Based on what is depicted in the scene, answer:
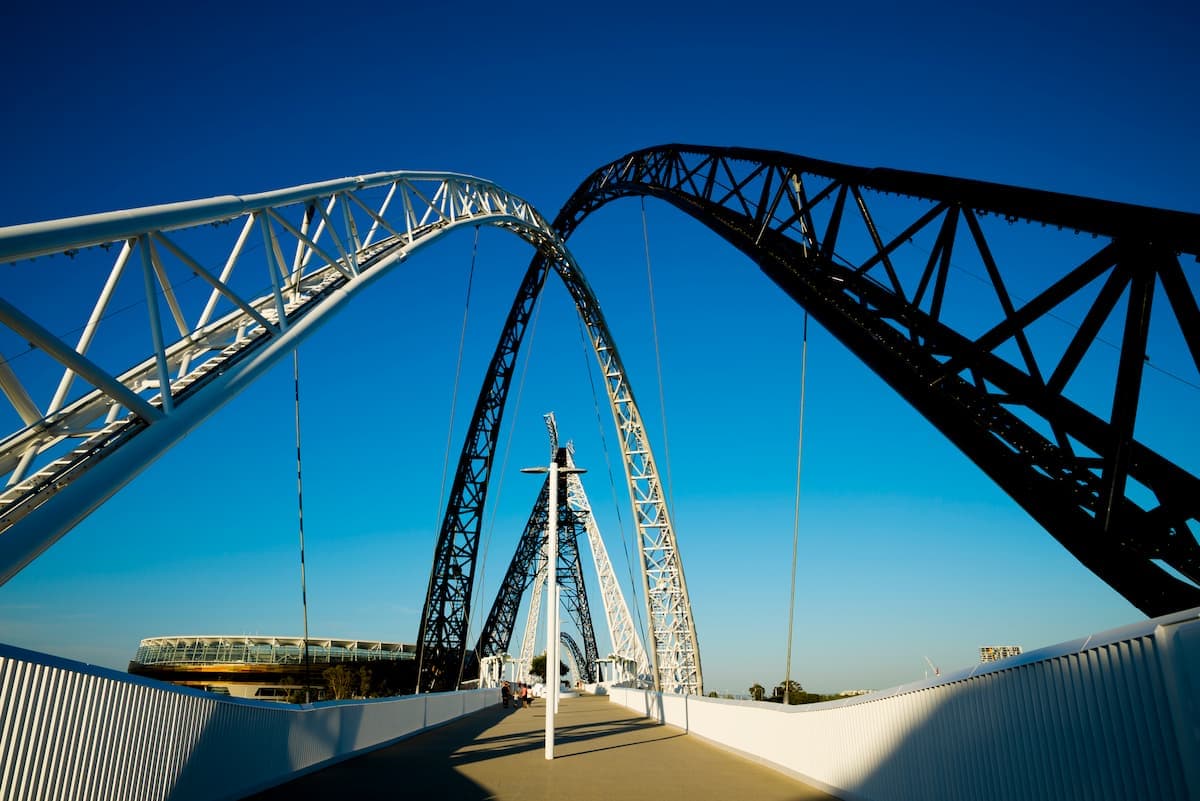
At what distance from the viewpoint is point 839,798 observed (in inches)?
357

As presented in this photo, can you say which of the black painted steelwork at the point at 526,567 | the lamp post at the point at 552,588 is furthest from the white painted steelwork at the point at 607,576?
the lamp post at the point at 552,588

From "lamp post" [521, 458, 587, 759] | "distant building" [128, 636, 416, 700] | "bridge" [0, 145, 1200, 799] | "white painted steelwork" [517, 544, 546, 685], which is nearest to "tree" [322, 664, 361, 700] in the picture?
"distant building" [128, 636, 416, 700]

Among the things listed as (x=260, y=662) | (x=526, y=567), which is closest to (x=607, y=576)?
(x=526, y=567)

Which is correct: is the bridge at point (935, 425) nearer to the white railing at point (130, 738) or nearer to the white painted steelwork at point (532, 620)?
the white railing at point (130, 738)

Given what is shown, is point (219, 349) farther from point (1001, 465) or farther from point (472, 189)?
point (472, 189)

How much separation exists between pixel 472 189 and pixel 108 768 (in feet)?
A: 56.3

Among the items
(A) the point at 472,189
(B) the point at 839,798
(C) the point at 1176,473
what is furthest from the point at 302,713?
(A) the point at 472,189

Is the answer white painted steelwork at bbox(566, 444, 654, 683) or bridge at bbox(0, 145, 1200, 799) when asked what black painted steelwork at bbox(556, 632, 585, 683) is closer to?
white painted steelwork at bbox(566, 444, 654, 683)

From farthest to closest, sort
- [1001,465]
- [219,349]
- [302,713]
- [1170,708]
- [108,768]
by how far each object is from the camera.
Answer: [302,713], [219,349], [1001,465], [108,768], [1170,708]

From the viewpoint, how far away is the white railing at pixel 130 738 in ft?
17.7

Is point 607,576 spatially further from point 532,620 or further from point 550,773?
point 550,773

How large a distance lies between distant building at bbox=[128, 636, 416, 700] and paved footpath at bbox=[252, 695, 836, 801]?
58565 millimetres

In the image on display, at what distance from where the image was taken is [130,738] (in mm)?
6688

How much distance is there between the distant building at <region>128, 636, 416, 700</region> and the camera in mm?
78750
